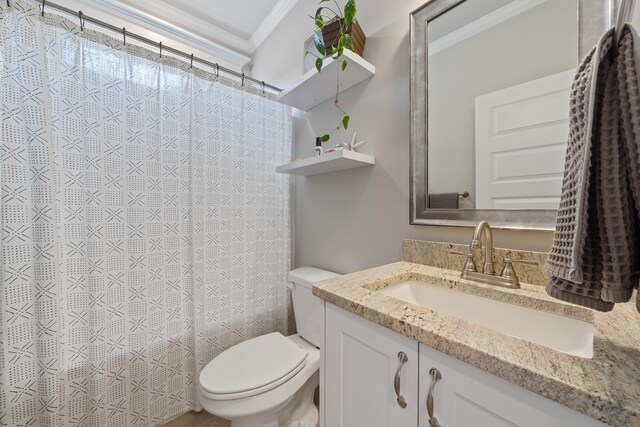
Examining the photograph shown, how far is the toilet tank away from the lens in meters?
1.29

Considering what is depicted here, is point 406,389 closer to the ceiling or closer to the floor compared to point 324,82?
closer to the floor

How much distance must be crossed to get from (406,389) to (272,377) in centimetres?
65

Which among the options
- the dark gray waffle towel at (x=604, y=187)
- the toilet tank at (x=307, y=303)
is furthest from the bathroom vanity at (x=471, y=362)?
the toilet tank at (x=307, y=303)

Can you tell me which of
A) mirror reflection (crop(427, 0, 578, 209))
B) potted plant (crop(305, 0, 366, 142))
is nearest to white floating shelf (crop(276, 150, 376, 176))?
potted plant (crop(305, 0, 366, 142))

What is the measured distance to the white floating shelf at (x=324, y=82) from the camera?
3.82ft

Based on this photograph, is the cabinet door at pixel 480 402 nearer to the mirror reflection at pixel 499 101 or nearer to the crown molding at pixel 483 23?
the mirror reflection at pixel 499 101

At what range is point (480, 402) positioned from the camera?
440 mm

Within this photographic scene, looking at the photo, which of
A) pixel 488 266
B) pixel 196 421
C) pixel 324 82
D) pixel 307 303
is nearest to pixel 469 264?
pixel 488 266

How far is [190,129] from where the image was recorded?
4.45ft

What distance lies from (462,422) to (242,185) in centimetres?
142

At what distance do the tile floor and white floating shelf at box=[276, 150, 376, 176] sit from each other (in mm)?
1434

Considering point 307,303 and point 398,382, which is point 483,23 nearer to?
point 398,382

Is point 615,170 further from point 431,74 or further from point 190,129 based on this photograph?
point 190,129

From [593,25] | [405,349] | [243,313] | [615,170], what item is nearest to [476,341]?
[405,349]
